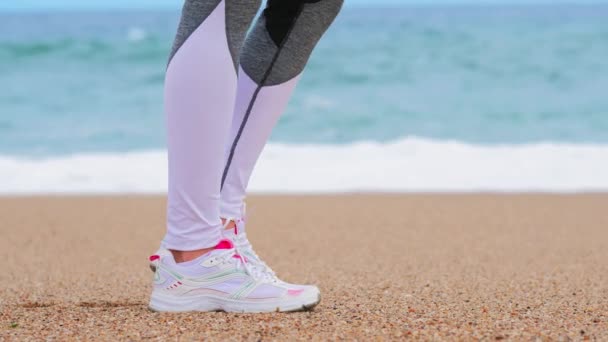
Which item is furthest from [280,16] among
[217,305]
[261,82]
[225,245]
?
[217,305]

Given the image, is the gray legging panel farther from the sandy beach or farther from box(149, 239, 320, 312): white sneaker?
the sandy beach

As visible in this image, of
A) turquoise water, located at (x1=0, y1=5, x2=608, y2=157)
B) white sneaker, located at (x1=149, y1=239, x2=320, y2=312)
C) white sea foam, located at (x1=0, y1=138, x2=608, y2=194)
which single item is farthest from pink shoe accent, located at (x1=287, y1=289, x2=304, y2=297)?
turquoise water, located at (x1=0, y1=5, x2=608, y2=157)

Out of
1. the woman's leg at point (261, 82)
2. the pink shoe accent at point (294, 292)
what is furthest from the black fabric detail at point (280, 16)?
the pink shoe accent at point (294, 292)

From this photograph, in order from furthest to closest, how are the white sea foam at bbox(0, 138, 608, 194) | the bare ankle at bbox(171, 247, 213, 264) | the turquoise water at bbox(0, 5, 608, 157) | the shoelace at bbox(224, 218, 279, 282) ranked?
the turquoise water at bbox(0, 5, 608, 157) → the white sea foam at bbox(0, 138, 608, 194) → the shoelace at bbox(224, 218, 279, 282) → the bare ankle at bbox(171, 247, 213, 264)

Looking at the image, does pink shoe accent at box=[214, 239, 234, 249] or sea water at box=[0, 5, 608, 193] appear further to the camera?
sea water at box=[0, 5, 608, 193]

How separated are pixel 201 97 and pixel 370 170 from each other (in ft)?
18.6

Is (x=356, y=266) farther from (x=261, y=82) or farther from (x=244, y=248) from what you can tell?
(x=261, y=82)

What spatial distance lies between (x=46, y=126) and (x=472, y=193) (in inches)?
244

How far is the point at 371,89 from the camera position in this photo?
40.1 feet

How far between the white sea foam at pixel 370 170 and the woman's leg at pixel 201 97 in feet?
16.3

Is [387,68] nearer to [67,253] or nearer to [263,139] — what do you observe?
[67,253]

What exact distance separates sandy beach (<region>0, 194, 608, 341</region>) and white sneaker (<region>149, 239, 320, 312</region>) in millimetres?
34

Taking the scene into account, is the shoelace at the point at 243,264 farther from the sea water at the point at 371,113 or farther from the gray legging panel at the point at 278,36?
the sea water at the point at 371,113

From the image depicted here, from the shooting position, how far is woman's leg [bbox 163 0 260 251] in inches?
60.9
